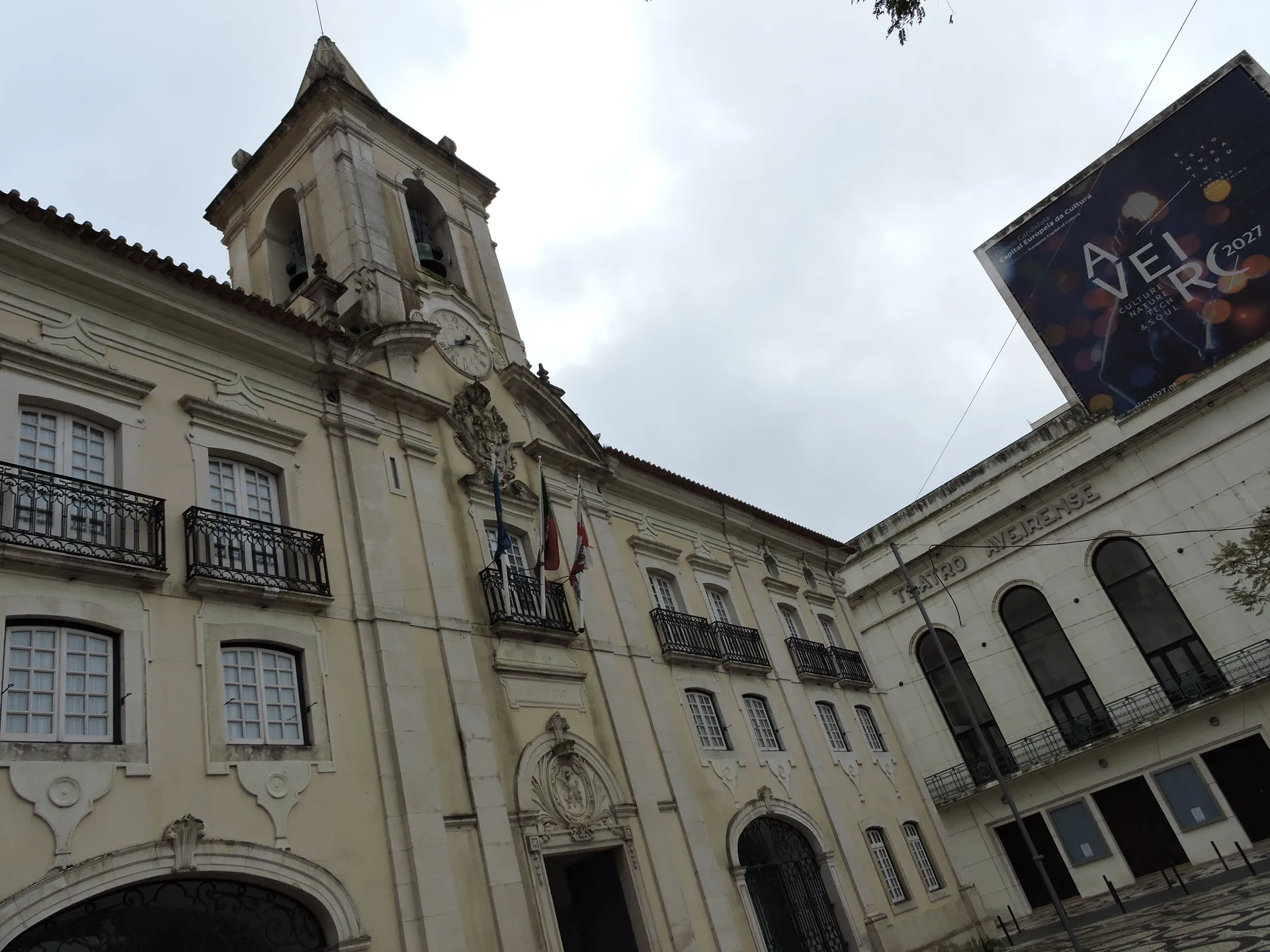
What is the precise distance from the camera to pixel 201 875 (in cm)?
826

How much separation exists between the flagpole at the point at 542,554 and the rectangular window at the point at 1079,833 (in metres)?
18.4

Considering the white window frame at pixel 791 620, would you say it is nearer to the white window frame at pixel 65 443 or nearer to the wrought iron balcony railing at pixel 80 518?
the wrought iron balcony railing at pixel 80 518

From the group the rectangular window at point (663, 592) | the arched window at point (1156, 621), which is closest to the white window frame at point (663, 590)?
the rectangular window at point (663, 592)

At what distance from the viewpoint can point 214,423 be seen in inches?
433

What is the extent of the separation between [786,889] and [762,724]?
3069mm

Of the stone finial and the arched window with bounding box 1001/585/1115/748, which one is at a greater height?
the arched window with bounding box 1001/585/1115/748

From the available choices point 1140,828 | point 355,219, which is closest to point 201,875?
point 355,219

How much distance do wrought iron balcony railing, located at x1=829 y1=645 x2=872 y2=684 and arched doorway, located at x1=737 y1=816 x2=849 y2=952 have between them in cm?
514

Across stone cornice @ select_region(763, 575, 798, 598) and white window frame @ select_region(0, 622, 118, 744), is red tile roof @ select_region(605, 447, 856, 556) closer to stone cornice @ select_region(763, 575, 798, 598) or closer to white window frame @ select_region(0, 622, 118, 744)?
stone cornice @ select_region(763, 575, 798, 598)

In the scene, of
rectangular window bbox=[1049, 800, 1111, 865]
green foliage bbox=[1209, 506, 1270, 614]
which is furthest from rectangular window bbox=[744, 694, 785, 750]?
rectangular window bbox=[1049, 800, 1111, 865]

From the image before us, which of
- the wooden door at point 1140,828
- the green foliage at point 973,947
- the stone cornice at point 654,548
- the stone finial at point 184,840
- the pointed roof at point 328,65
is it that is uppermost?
the pointed roof at point 328,65

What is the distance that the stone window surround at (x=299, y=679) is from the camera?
8.91m

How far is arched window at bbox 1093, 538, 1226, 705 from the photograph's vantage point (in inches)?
937

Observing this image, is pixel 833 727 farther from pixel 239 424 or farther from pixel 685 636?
pixel 239 424
